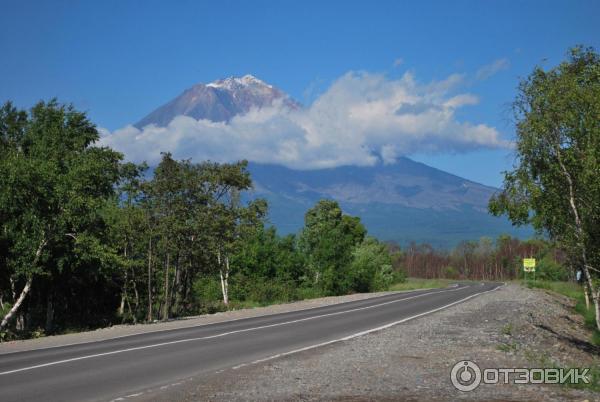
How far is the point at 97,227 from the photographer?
26.1 metres

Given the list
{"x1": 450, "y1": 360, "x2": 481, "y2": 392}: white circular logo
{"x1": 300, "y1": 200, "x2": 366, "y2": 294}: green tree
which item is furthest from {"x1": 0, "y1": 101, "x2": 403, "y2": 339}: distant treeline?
{"x1": 450, "y1": 360, "x2": 481, "y2": 392}: white circular logo

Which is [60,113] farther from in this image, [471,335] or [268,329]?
[471,335]

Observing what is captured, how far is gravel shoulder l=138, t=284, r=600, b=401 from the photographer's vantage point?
8.90 meters

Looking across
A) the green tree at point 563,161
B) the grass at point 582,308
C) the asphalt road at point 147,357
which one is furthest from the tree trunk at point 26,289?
the grass at point 582,308

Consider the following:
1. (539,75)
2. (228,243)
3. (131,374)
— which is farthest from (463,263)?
(131,374)

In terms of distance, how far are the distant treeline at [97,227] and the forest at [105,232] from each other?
6cm

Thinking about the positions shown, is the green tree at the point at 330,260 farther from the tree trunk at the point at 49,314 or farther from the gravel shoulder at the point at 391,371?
the gravel shoulder at the point at 391,371

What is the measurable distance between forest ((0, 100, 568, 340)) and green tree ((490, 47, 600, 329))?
2.67 meters

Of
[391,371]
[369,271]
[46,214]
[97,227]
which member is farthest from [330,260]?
[391,371]

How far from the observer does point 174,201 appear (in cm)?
3022

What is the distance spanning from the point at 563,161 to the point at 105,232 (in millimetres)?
19095

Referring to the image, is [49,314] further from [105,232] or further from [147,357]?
[147,357]

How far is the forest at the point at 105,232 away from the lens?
2364 cm

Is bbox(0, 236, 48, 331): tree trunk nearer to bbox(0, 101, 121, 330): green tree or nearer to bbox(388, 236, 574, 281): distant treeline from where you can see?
bbox(0, 101, 121, 330): green tree
